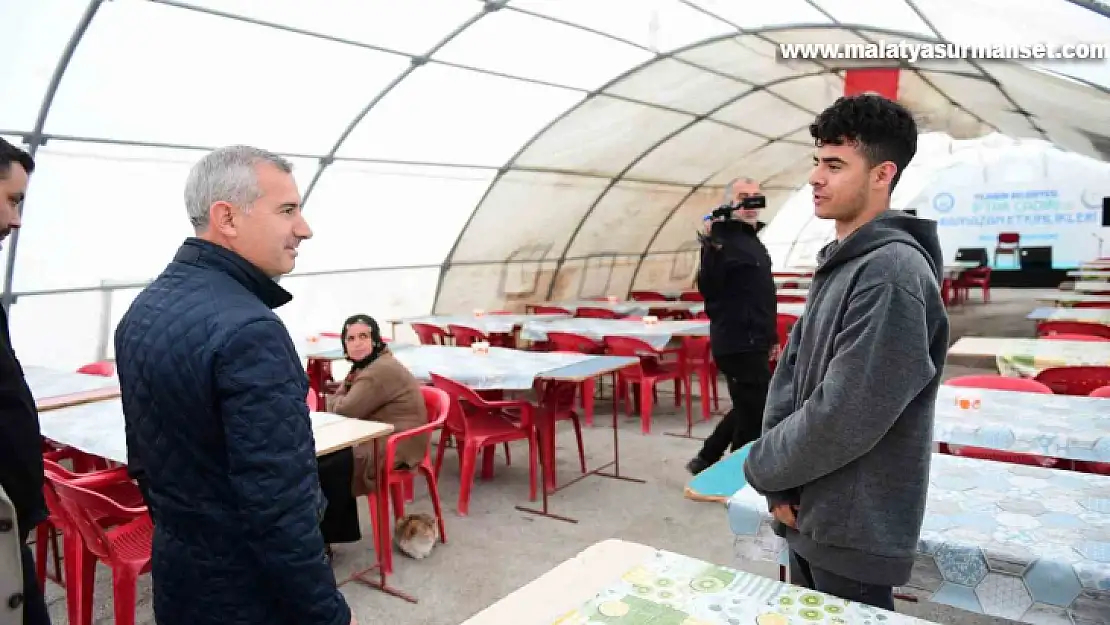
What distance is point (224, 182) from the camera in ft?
5.07

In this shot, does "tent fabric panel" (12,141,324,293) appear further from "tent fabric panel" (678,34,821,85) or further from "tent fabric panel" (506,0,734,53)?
"tent fabric panel" (678,34,821,85)

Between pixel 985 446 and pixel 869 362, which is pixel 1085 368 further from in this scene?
pixel 869 362

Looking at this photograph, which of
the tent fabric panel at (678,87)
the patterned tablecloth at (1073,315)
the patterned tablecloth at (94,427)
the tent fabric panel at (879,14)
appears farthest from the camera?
the tent fabric panel at (678,87)

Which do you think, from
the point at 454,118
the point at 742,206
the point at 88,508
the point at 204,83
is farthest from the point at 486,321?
the point at 88,508

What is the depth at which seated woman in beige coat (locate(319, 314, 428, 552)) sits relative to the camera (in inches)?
147

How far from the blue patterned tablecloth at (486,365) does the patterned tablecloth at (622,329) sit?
1.21 metres

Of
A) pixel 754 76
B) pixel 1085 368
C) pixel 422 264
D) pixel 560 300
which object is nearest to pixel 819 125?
pixel 1085 368

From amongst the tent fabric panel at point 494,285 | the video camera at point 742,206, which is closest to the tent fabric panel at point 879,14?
the video camera at point 742,206

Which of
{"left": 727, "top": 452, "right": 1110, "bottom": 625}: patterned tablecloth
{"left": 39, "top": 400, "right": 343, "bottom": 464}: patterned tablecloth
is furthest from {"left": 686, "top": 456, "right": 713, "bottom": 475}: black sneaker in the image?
{"left": 727, "top": 452, "right": 1110, "bottom": 625}: patterned tablecloth

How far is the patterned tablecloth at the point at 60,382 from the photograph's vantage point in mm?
4439

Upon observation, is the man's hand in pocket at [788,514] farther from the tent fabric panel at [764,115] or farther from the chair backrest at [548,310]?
the tent fabric panel at [764,115]

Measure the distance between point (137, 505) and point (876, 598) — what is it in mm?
3211

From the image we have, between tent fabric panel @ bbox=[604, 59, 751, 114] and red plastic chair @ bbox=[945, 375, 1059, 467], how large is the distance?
19.5 ft

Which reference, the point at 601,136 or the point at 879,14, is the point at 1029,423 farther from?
the point at 601,136
